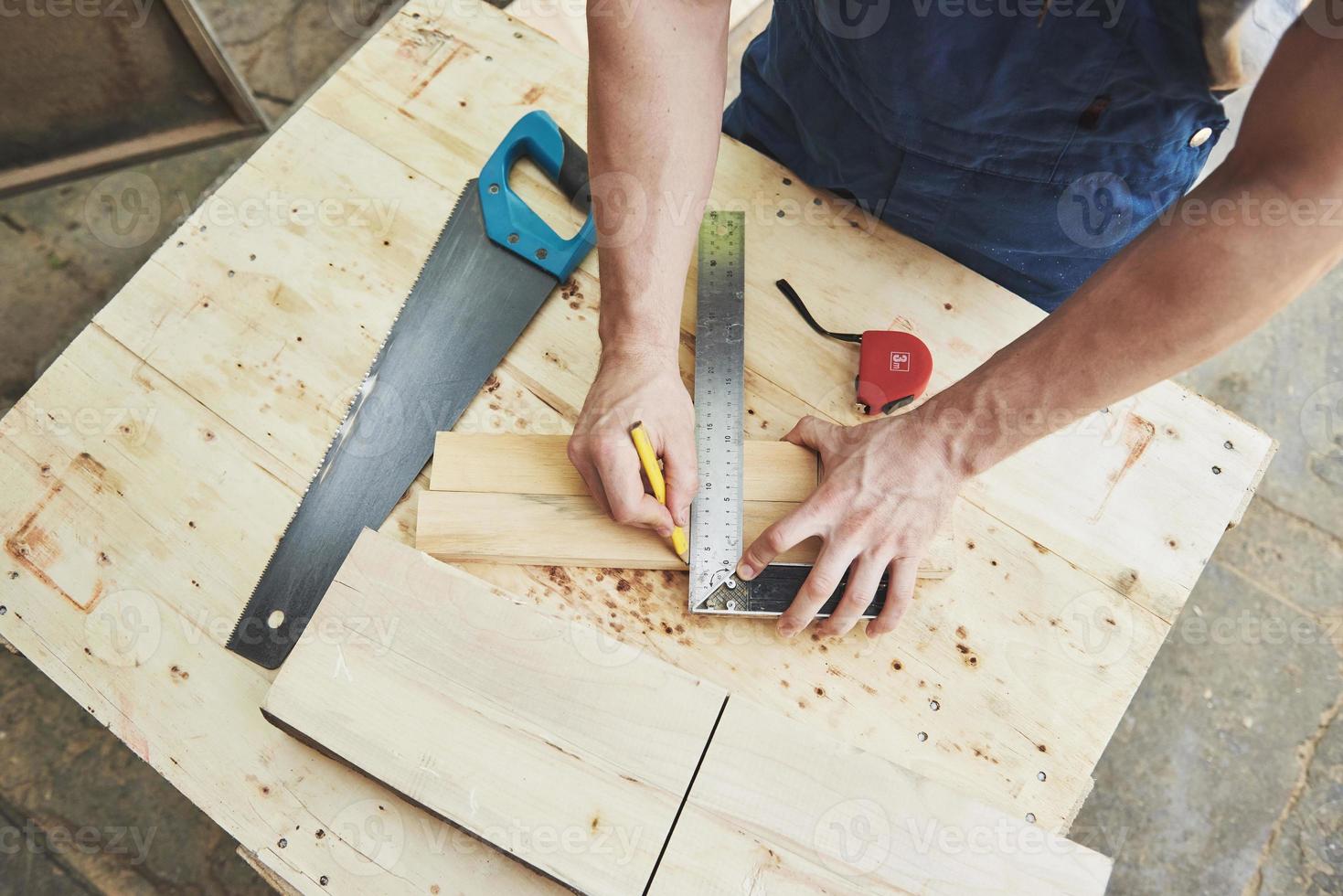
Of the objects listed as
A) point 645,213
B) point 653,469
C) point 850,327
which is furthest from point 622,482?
point 850,327

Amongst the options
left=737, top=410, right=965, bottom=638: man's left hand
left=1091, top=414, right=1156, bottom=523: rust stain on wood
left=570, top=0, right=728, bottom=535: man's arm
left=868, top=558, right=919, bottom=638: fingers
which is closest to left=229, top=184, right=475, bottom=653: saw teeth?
left=570, top=0, right=728, bottom=535: man's arm

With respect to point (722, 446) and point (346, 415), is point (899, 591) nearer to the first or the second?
point (722, 446)

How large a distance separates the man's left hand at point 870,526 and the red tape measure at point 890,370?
0.48 ft

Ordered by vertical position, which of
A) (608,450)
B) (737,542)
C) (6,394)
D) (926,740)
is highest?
(608,450)

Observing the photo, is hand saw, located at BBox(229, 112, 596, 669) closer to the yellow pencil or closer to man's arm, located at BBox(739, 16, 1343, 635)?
the yellow pencil

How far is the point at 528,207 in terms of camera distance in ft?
6.43

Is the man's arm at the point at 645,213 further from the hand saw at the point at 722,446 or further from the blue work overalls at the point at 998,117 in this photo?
the blue work overalls at the point at 998,117

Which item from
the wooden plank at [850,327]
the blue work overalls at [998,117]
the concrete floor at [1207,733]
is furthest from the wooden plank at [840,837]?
the concrete floor at [1207,733]

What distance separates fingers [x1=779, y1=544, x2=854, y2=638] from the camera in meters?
1.57

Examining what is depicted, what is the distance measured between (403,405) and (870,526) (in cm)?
97

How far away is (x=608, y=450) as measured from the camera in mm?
1592

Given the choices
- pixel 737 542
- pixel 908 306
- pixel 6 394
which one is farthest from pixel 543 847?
pixel 6 394

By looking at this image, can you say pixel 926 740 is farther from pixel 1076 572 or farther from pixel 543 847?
pixel 543 847

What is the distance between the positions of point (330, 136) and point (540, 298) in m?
0.69
